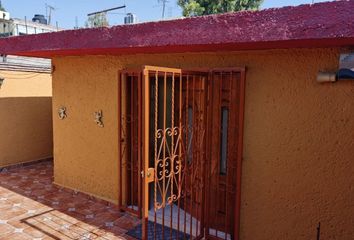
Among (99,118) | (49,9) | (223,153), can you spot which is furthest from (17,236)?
(49,9)

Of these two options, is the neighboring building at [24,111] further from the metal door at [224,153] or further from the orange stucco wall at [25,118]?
the metal door at [224,153]

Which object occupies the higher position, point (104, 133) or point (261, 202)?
point (104, 133)

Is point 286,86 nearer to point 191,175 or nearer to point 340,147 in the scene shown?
point 340,147

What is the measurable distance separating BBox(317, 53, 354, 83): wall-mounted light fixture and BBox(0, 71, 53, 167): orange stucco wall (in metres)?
7.62

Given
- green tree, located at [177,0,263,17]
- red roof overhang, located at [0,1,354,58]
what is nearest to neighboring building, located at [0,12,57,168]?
red roof overhang, located at [0,1,354,58]

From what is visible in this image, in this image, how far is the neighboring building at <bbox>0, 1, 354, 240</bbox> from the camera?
3.32 m

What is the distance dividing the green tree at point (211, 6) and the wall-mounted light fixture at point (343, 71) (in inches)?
Result: 637

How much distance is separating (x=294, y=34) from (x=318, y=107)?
1053 millimetres

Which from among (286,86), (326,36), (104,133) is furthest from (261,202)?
(104,133)

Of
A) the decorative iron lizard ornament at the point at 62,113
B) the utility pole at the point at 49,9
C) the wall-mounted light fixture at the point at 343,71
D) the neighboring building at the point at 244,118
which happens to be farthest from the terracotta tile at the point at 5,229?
the utility pole at the point at 49,9

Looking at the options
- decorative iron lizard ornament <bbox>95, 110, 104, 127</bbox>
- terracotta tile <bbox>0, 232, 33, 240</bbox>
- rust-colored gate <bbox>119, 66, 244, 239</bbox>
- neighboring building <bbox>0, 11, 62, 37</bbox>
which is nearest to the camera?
rust-colored gate <bbox>119, 66, 244, 239</bbox>

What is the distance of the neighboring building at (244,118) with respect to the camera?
3324mm

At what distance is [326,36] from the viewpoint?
2.79 meters

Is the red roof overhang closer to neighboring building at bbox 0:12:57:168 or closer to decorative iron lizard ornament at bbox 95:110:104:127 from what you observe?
decorative iron lizard ornament at bbox 95:110:104:127
